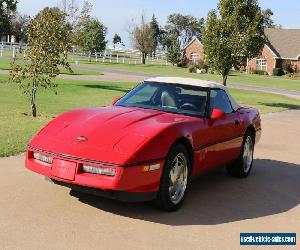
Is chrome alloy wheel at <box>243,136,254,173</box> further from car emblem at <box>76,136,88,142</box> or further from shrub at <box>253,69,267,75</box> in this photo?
shrub at <box>253,69,267,75</box>

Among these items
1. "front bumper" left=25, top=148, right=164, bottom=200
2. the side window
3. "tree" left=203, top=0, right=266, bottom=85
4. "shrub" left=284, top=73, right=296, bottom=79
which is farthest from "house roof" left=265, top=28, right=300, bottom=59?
"front bumper" left=25, top=148, right=164, bottom=200

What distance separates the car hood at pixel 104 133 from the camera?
515cm

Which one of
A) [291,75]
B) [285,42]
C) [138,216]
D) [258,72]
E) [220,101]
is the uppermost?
[285,42]

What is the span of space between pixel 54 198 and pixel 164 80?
2431mm

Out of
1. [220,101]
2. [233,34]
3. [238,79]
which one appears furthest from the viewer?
[238,79]

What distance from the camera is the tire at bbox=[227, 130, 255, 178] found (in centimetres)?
777

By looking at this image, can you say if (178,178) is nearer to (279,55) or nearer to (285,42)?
(279,55)

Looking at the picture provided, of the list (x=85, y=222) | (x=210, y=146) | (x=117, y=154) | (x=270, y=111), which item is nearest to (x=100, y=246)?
(x=85, y=222)

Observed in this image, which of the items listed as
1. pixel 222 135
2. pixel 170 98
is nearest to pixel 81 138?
pixel 170 98

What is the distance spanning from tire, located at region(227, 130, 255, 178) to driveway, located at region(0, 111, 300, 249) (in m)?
0.15

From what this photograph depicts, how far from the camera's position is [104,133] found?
5434 millimetres

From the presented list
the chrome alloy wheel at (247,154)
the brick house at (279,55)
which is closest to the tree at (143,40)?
the brick house at (279,55)

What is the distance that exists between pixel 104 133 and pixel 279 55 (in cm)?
6997

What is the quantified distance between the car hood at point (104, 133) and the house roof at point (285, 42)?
68.4m
